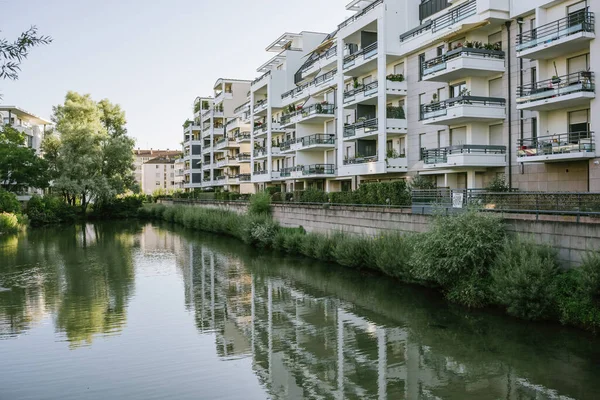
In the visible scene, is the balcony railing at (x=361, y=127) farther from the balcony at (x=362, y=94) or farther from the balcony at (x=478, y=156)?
the balcony at (x=478, y=156)

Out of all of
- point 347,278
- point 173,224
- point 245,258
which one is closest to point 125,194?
point 173,224

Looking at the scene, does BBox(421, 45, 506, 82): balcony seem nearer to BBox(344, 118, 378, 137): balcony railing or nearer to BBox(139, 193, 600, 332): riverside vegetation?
BBox(344, 118, 378, 137): balcony railing

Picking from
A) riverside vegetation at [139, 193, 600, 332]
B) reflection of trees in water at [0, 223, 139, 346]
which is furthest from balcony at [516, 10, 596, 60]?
reflection of trees in water at [0, 223, 139, 346]

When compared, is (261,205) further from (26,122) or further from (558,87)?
(26,122)

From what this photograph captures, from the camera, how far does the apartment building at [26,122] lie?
2719 inches

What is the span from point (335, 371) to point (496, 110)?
18.9m

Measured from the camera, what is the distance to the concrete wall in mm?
15391

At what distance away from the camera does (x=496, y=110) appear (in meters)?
26.7

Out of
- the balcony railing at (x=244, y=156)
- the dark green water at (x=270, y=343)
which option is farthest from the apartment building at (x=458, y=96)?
the balcony railing at (x=244, y=156)

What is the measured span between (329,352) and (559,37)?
16543 mm

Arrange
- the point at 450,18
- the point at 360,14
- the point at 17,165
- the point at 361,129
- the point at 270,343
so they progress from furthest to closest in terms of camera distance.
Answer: the point at 17,165 < the point at 360,14 < the point at 361,129 < the point at 450,18 < the point at 270,343

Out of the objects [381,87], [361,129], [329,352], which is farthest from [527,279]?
[361,129]

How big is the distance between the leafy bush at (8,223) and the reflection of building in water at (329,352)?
34.4 metres

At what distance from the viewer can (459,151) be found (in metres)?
26.9
